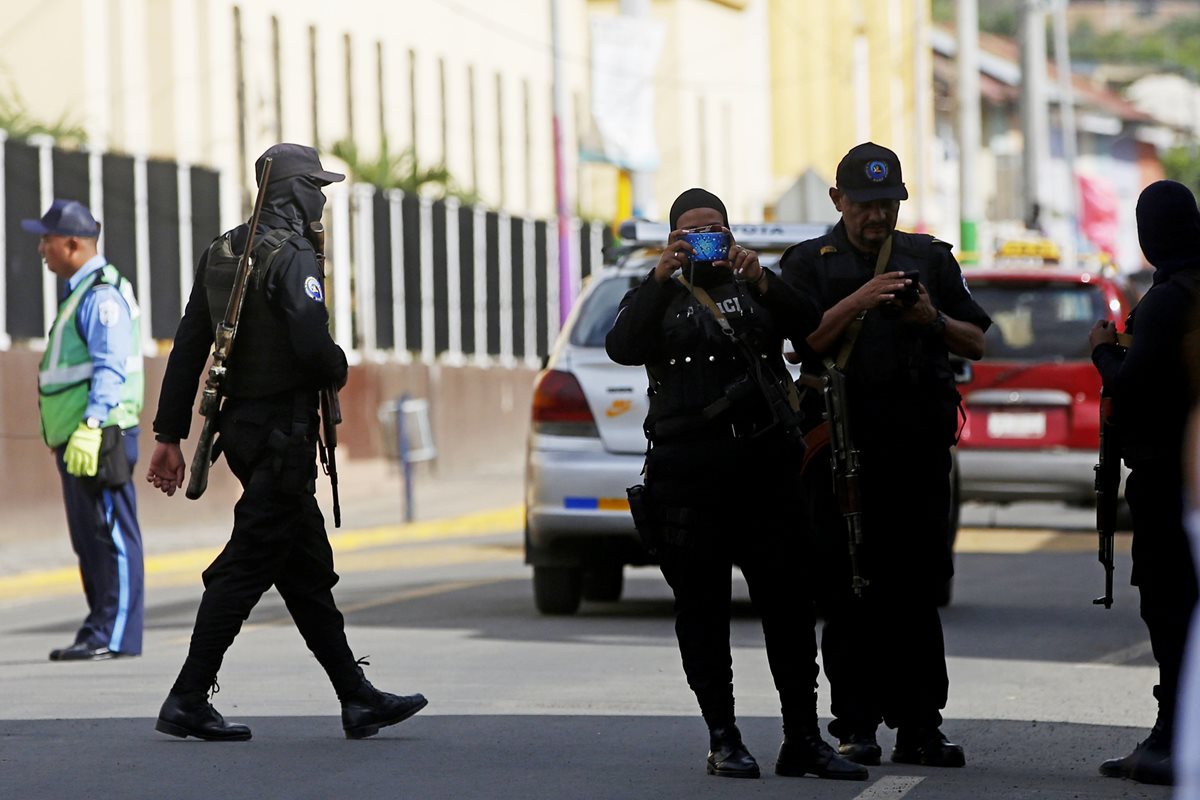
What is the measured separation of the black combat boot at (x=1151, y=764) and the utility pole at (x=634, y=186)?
55.5 ft

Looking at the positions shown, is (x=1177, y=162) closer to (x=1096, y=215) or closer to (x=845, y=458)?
(x=1096, y=215)

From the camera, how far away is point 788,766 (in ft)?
25.9

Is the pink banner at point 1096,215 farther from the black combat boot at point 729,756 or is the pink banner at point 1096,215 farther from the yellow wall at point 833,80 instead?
the black combat boot at point 729,756

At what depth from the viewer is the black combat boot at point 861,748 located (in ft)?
26.8

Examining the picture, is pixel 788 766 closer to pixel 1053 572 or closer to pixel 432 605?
pixel 432 605

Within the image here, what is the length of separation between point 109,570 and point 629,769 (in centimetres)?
422

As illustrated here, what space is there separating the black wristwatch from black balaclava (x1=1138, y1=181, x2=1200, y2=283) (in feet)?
2.13

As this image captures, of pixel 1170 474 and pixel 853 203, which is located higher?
pixel 853 203

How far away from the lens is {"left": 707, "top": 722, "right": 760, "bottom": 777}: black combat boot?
7.83 meters

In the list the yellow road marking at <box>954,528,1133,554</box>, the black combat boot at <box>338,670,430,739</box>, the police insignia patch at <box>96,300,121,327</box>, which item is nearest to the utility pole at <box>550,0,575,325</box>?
the yellow road marking at <box>954,528,1133,554</box>

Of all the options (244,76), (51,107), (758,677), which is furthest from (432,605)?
(244,76)

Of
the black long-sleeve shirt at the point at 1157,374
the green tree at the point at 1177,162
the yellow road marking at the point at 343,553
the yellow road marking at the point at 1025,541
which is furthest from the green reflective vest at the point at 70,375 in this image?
the green tree at the point at 1177,162

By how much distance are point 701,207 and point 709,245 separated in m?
0.16

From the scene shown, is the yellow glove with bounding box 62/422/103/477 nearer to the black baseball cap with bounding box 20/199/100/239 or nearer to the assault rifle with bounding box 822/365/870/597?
the black baseball cap with bounding box 20/199/100/239
